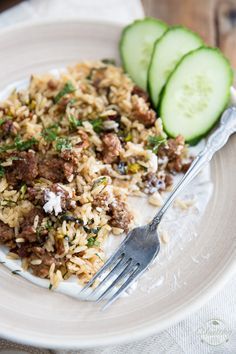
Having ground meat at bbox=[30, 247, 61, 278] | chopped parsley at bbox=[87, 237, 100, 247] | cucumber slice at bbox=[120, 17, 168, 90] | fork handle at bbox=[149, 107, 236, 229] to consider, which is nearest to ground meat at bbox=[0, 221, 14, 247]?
ground meat at bbox=[30, 247, 61, 278]

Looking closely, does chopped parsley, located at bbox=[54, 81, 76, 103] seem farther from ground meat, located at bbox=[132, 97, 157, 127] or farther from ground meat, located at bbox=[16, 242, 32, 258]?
ground meat, located at bbox=[16, 242, 32, 258]

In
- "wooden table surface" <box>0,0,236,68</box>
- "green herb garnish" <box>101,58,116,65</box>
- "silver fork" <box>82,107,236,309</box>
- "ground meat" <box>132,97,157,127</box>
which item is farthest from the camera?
"wooden table surface" <box>0,0,236,68</box>

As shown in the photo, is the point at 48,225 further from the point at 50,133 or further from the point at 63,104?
the point at 63,104

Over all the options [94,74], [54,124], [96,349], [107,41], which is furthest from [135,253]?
[107,41]

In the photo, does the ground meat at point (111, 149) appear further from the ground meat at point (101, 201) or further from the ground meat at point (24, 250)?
the ground meat at point (24, 250)

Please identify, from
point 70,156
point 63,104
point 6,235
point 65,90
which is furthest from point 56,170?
point 65,90

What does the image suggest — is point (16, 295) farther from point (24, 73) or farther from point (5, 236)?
point (24, 73)
